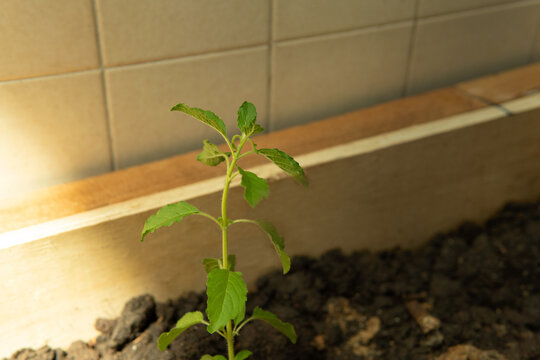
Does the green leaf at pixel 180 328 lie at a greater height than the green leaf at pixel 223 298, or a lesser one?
lesser

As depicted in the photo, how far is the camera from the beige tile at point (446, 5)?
6.19 ft

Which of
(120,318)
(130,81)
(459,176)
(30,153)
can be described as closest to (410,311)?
(459,176)

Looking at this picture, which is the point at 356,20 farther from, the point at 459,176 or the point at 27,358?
the point at 27,358

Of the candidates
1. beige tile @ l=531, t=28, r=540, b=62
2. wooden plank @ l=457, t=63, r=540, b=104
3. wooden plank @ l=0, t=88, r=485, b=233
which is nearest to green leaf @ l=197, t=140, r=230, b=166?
wooden plank @ l=0, t=88, r=485, b=233

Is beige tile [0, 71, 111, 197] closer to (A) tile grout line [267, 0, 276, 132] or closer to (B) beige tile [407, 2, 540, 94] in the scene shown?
(A) tile grout line [267, 0, 276, 132]

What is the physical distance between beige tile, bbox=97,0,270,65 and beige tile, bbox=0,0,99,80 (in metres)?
0.04

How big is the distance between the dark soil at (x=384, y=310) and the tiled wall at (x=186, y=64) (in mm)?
418

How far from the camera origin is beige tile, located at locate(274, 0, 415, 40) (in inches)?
66.1

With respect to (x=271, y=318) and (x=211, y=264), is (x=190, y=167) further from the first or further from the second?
(x=271, y=318)

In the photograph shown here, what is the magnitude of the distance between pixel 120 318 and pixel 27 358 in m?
0.22

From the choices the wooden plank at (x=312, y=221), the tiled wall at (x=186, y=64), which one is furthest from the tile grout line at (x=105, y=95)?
the wooden plank at (x=312, y=221)

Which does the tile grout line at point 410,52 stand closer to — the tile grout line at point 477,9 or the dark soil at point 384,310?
the tile grout line at point 477,9

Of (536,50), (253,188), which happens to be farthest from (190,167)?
(536,50)

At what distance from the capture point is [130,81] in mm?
1531
